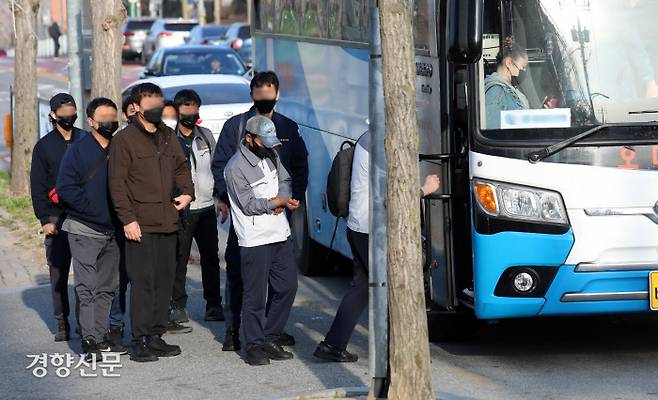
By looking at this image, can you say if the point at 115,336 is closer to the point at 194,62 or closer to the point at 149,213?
the point at 149,213

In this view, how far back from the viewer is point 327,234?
37.4 feet

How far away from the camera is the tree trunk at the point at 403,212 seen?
21.4ft

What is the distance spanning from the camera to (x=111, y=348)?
30.0 ft

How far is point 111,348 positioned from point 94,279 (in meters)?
0.54

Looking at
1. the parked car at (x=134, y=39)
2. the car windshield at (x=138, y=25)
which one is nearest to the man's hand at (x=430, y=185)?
the parked car at (x=134, y=39)

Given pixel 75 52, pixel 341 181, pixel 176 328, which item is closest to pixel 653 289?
pixel 341 181

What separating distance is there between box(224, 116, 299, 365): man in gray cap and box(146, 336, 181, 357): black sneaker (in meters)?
0.62

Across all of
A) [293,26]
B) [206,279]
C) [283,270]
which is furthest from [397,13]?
[293,26]

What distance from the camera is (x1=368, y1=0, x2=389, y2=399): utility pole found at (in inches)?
275

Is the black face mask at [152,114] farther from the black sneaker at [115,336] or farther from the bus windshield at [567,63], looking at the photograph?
the bus windshield at [567,63]

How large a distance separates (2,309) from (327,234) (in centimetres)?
273

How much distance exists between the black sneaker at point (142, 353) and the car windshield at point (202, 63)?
16.9m

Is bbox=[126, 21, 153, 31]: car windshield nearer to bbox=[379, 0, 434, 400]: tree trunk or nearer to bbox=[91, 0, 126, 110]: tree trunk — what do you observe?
bbox=[91, 0, 126, 110]: tree trunk

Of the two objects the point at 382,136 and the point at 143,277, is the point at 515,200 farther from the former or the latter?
the point at 143,277
